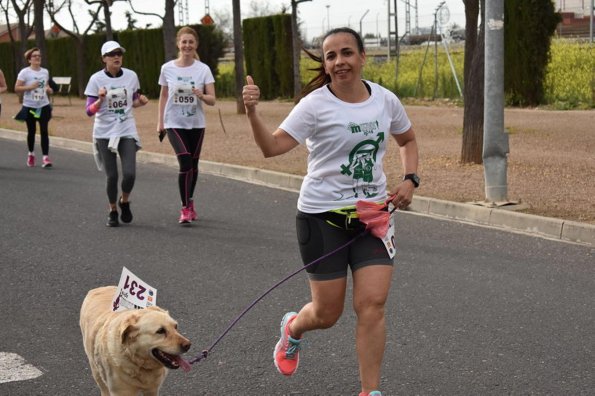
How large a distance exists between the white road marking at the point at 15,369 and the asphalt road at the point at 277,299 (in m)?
0.03

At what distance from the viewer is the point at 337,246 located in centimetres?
483

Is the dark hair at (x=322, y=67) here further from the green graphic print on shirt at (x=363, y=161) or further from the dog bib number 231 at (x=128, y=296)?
the dog bib number 231 at (x=128, y=296)

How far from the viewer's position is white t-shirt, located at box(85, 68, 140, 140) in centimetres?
1038

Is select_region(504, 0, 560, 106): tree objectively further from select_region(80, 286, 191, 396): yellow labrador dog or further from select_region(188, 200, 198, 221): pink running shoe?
select_region(80, 286, 191, 396): yellow labrador dog

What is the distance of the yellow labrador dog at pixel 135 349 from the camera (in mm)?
4133

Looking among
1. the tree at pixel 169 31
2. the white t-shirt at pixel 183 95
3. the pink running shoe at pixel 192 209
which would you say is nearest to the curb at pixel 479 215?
the pink running shoe at pixel 192 209

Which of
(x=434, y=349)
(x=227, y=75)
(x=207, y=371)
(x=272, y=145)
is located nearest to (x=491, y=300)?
(x=434, y=349)

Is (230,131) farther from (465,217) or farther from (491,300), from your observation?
(491,300)

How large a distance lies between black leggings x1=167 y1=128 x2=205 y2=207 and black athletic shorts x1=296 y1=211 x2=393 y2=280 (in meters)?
5.65

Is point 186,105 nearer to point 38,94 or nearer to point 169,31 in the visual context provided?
point 38,94

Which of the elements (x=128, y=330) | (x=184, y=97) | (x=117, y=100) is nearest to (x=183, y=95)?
(x=184, y=97)

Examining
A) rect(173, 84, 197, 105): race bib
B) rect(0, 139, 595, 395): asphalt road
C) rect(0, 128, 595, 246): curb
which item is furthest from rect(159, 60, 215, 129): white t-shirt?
rect(0, 128, 595, 246): curb

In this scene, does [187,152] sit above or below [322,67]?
below

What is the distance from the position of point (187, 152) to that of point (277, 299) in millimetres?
3521
